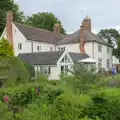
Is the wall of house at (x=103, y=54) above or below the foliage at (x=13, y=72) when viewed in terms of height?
above

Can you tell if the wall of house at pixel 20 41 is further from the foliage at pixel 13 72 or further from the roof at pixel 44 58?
the foliage at pixel 13 72

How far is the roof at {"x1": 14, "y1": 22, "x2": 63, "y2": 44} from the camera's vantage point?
39.2 meters

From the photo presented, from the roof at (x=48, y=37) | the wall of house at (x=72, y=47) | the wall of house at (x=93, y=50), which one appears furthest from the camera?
the wall of house at (x=72, y=47)

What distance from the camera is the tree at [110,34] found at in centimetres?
4975

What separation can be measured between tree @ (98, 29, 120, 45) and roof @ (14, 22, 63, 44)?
34.0ft

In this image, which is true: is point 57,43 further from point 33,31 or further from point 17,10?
point 17,10

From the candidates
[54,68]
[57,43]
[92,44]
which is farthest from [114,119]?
[57,43]

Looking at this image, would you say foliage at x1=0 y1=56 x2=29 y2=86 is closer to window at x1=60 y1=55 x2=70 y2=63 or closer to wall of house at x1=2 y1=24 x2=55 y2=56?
window at x1=60 y1=55 x2=70 y2=63

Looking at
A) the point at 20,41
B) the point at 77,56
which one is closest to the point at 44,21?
the point at 20,41

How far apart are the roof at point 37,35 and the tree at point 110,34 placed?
34.0ft

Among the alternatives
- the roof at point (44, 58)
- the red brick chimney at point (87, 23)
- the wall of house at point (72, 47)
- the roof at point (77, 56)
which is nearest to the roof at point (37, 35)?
the wall of house at point (72, 47)

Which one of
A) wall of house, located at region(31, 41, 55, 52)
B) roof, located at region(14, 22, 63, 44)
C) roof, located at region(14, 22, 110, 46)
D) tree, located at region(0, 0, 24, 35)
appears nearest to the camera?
wall of house, located at region(31, 41, 55, 52)

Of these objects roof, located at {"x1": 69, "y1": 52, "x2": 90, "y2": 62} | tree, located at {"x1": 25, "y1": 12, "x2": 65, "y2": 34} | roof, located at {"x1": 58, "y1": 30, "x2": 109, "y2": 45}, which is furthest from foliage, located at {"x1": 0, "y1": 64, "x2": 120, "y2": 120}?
tree, located at {"x1": 25, "y1": 12, "x2": 65, "y2": 34}

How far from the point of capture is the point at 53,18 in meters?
65.1
